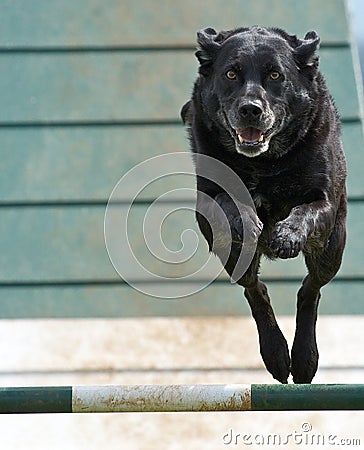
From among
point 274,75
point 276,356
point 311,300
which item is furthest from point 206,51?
point 276,356

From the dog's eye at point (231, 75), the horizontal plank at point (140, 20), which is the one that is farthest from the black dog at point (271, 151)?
the horizontal plank at point (140, 20)

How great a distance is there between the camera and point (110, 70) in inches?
235

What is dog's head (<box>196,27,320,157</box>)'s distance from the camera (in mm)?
3271

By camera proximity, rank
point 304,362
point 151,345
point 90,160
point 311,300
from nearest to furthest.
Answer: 1. point 304,362
2. point 311,300
3. point 151,345
4. point 90,160

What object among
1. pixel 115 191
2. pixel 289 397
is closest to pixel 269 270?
pixel 115 191

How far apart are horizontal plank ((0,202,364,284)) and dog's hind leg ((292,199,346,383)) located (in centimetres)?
187

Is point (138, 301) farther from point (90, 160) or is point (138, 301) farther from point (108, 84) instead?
point (108, 84)

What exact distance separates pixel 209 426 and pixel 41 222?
158 cm

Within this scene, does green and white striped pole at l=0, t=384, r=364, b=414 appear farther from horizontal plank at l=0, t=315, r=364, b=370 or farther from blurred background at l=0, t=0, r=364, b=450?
horizontal plank at l=0, t=315, r=364, b=370

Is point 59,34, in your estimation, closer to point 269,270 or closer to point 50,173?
point 50,173

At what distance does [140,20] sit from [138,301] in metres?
1.77

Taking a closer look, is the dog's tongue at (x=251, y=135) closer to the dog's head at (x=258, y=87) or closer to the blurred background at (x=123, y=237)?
the dog's head at (x=258, y=87)

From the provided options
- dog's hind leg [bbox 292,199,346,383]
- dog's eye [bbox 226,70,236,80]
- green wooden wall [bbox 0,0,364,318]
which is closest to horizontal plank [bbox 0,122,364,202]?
green wooden wall [bbox 0,0,364,318]

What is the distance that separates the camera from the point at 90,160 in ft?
19.1
